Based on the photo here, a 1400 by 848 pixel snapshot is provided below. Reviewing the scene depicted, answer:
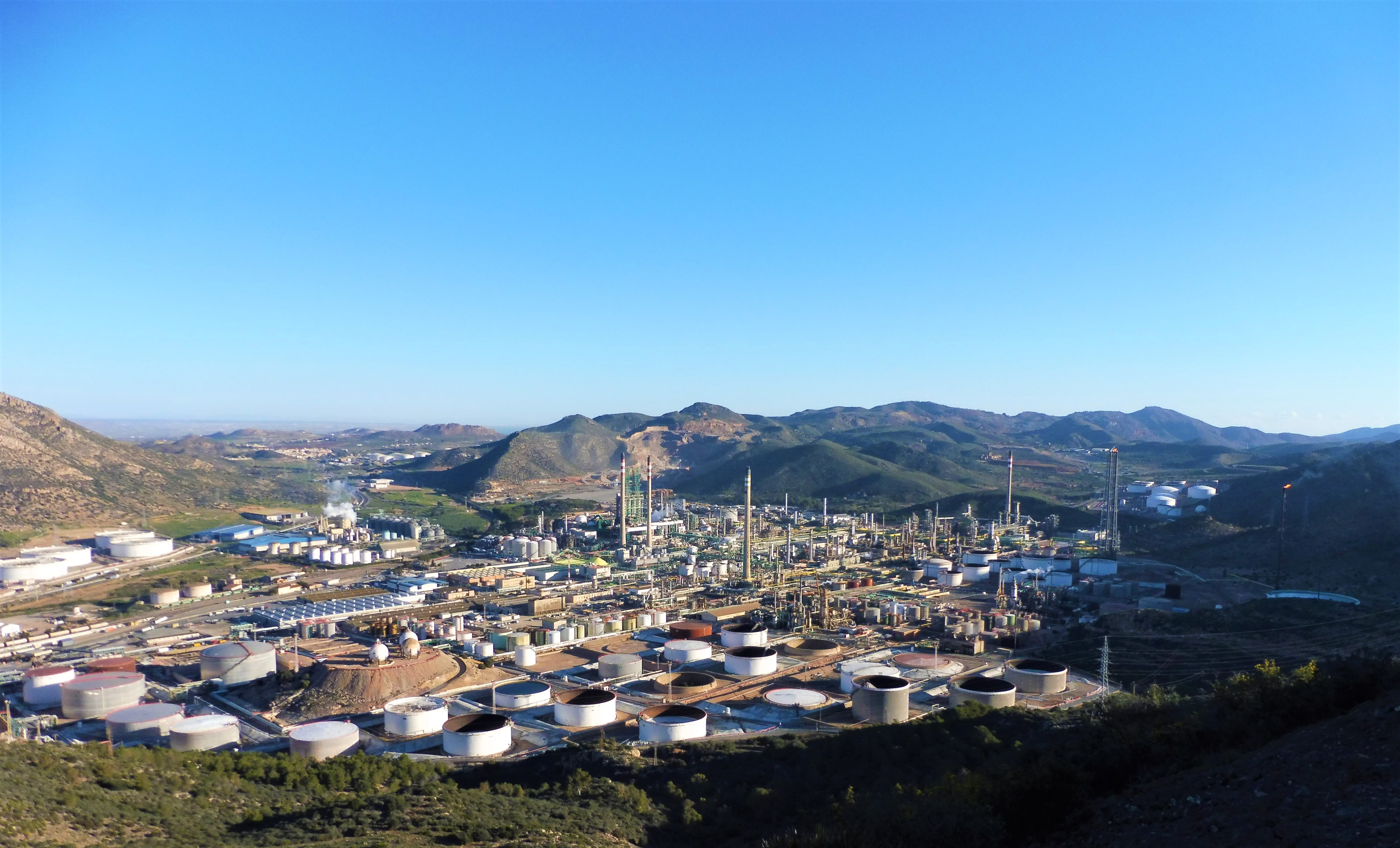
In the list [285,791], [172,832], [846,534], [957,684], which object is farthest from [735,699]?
[846,534]

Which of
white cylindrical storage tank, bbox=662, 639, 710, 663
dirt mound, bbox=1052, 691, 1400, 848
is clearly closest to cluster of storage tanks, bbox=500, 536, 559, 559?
white cylindrical storage tank, bbox=662, 639, 710, 663

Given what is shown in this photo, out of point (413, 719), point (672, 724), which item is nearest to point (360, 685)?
point (413, 719)

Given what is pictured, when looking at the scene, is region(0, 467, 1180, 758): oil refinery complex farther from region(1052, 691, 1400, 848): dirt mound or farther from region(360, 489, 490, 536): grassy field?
region(360, 489, 490, 536): grassy field

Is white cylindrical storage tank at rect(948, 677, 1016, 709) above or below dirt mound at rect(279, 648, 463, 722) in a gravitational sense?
above

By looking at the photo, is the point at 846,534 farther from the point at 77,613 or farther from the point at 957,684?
the point at 77,613

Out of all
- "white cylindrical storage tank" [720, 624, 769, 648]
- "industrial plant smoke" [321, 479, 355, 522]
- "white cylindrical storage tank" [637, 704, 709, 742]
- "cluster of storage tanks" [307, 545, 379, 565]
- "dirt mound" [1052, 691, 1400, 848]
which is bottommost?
"cluster of storage tanks" [307, 545, 379, 565]

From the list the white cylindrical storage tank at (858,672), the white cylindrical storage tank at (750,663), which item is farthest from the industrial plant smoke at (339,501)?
the white cylindrical storage tank at (858,672)

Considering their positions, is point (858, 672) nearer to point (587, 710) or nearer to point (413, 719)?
point (587, 710)
